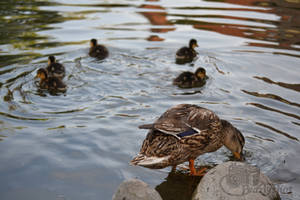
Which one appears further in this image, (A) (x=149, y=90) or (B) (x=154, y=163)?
(A) (x=149, y=90)

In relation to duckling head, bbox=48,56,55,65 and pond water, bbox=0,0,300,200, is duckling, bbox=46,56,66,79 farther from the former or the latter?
pond water, bbox=0,0,300,200

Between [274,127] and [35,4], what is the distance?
28.0ft

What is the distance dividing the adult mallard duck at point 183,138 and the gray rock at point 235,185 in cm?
41

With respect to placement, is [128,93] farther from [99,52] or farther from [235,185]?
[235,185]

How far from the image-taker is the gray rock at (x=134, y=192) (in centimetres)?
304

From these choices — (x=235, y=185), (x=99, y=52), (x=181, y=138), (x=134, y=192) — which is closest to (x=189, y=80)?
(x=99, y=52)

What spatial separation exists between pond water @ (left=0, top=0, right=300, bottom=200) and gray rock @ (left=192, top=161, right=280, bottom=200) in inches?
13.3

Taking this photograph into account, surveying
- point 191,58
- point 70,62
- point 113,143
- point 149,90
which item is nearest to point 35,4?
point 70,62

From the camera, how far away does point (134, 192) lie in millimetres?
3047

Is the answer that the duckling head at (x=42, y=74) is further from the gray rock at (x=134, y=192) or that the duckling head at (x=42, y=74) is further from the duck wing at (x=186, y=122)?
the gray rock at (x=134, y=192)

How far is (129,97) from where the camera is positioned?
5559 millimetres

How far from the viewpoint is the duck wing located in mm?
3502

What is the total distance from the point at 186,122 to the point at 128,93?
209 cm

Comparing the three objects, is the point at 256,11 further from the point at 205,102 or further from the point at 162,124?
the point at 162,124
